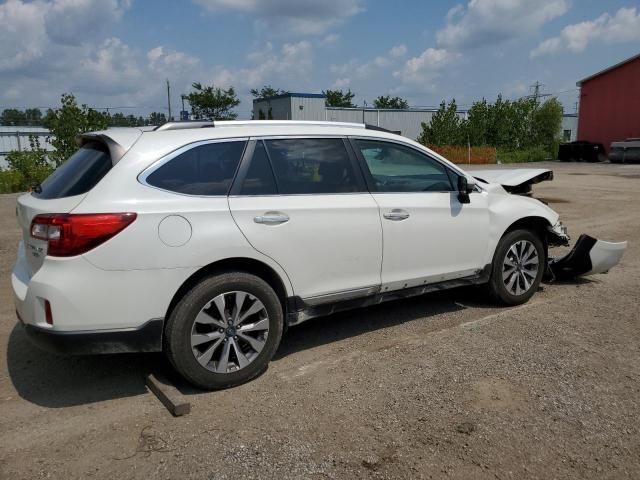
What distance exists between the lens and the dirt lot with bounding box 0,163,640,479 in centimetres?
301

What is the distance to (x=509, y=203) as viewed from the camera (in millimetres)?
5387

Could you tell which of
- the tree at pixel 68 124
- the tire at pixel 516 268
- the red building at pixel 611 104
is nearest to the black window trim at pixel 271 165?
the tire at pixel 516 268

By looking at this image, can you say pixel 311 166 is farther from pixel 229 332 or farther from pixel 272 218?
pixel 229 332

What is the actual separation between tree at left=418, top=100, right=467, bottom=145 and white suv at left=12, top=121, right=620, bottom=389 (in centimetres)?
3798

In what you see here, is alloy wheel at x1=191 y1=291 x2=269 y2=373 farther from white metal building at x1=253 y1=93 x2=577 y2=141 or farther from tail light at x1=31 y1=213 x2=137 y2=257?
white metal building at x1=253 y1=93 x2=577 y2=141

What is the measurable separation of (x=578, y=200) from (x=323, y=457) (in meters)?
13.5

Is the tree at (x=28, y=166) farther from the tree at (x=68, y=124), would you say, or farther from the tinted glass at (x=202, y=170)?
the tinted glass at (x=202, y=170)

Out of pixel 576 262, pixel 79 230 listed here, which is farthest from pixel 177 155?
pixel 576 262

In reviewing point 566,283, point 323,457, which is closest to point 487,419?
point 323,457

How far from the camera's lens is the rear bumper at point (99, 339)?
3.37 m

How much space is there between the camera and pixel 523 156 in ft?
136

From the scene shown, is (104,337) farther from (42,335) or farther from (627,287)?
(627,287)

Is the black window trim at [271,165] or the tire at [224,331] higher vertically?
the black window trim at [271,165]

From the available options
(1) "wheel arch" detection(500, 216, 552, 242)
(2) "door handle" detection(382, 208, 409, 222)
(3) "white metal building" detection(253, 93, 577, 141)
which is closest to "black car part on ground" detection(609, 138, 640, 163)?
(3) "white metal building" detection(253, 93, 577, 141)
